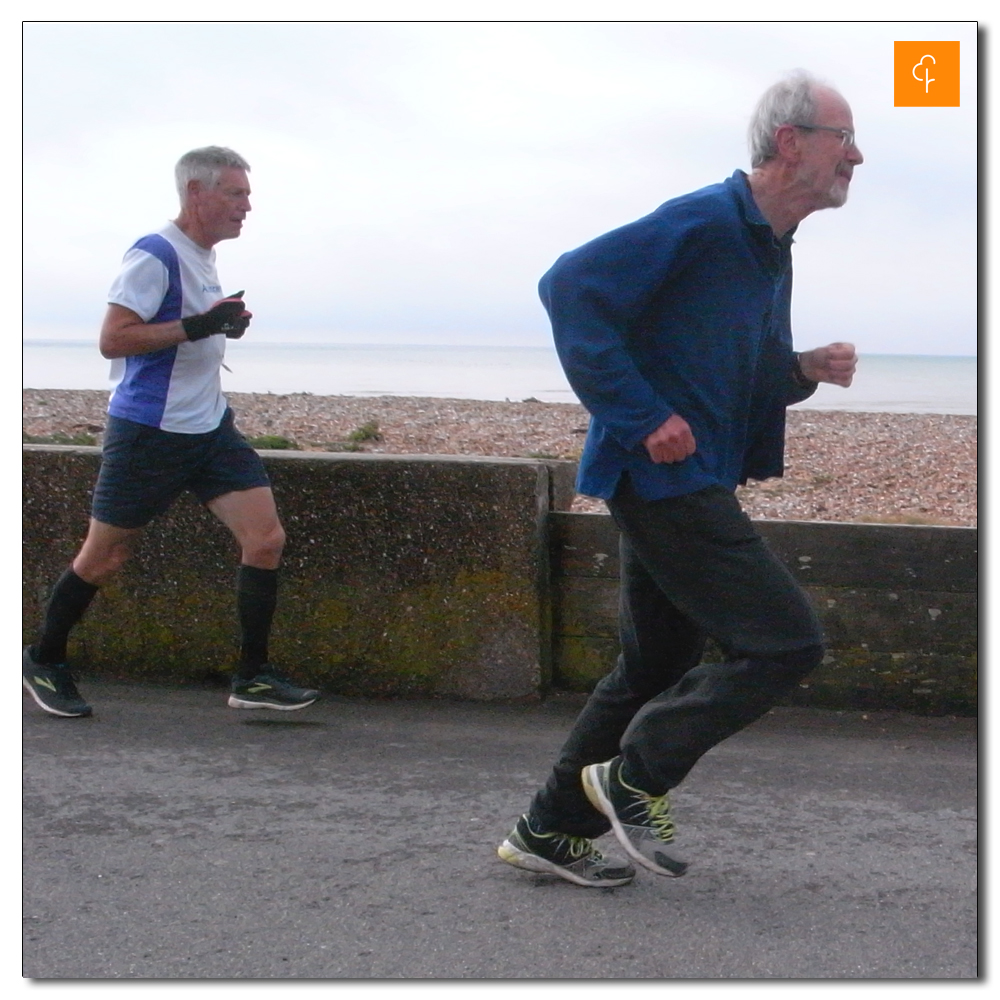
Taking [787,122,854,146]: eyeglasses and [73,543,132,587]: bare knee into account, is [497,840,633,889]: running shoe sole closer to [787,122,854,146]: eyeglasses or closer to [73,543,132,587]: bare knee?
[787,122,854,146]: eyeglasses

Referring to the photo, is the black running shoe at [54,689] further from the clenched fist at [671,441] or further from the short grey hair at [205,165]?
→ the clenched fist at [671,441]

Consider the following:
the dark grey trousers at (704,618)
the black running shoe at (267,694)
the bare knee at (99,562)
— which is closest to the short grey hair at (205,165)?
the bare knee at (99,562)

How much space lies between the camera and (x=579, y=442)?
500 inches

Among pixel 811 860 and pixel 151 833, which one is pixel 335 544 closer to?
pixel 151 833

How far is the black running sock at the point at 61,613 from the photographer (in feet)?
16.9

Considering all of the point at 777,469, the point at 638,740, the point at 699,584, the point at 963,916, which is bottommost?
the point at 963,916

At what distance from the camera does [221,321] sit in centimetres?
492

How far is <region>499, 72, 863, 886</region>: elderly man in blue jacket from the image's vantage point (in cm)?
321

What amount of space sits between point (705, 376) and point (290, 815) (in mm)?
1715

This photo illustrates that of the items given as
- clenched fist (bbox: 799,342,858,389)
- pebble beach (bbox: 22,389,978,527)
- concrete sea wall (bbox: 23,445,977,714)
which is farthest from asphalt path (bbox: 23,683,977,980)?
pebble beach (bbox: 22,389,978,527)

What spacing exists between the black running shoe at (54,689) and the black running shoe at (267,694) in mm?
502

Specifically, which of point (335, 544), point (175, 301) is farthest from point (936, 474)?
point (175, 301)

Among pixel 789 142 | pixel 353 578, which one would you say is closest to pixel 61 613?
pixel 353 578

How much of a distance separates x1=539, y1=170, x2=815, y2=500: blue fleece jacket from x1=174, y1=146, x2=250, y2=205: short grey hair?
2132 millimetres
